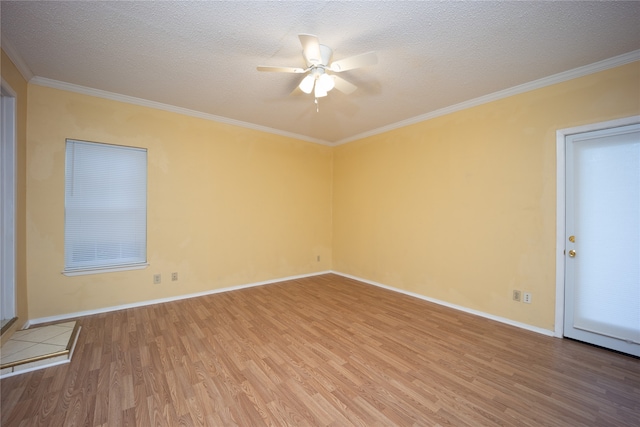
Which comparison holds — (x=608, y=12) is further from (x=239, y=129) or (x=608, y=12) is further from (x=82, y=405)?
(x=82, y=405)

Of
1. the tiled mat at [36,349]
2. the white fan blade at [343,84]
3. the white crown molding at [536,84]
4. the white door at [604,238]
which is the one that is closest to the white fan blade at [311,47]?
the white fan blade at [343,84]

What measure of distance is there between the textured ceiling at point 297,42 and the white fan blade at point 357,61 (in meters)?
0.24

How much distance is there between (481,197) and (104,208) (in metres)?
4.90

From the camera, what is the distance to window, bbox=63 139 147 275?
315 centimetres

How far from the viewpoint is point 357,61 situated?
211cm

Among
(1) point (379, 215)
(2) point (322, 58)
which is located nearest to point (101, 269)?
(2) point (322, 58)

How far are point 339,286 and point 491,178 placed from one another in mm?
2855

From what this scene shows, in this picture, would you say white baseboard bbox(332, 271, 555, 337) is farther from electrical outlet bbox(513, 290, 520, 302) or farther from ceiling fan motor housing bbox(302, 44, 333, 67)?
ceiling fan motor housing bbox(302, 44, 333, 67)

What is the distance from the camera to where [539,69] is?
103 inches

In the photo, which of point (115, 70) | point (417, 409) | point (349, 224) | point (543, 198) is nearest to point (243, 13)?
point (115, 70)

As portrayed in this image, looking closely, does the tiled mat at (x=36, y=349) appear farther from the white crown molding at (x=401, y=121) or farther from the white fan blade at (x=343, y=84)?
the white fan blade at (x=343, y=84)

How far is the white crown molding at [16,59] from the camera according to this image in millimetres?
2258

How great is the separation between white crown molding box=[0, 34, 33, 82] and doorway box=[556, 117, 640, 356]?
5.39 metres

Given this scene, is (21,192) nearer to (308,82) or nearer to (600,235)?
(308,82)
